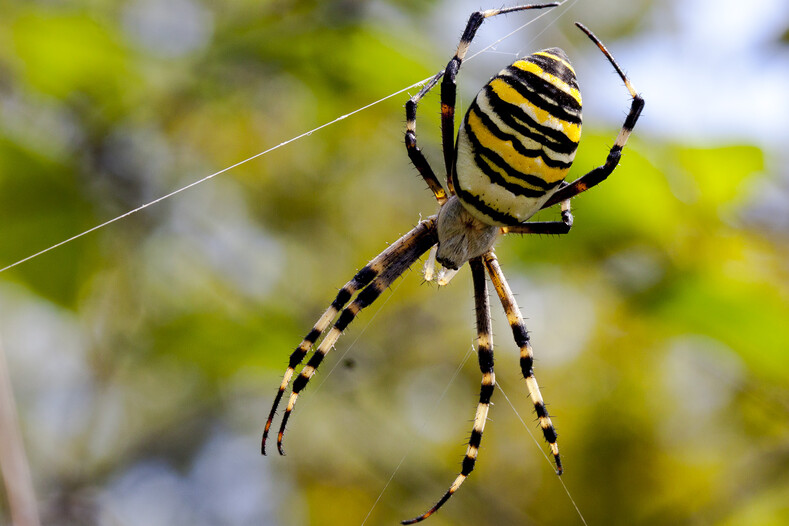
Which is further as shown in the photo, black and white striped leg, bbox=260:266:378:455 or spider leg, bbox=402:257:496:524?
spider leg, bbox=402:257:496:524

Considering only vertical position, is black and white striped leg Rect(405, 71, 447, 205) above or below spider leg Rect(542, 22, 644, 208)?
above

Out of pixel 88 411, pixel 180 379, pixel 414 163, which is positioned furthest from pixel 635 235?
pixel 88 411

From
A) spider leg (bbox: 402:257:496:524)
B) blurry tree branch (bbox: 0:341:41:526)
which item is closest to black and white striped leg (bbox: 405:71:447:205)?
spider leg (bbox: 402:257:496:524)

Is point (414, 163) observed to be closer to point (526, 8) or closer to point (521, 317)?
point (526, 8)

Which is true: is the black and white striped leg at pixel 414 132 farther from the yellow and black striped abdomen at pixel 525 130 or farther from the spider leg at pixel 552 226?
the spider leg at pixel 552 226

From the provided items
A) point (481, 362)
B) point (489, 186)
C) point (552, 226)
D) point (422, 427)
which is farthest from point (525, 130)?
point (422, 427)

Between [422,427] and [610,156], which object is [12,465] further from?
[422,427]

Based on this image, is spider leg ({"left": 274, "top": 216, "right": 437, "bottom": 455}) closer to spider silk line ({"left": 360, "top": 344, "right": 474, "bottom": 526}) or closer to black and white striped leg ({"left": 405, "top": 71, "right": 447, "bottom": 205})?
black and white striped leg ({"left": 405, "top": 71, "right": 447, "bottom": 205})
